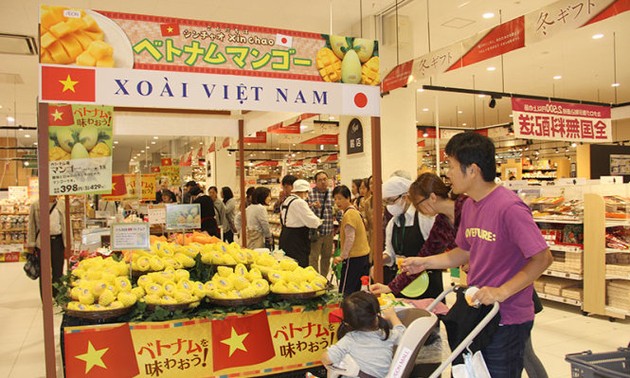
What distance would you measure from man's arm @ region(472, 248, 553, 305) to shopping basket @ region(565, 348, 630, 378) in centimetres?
37

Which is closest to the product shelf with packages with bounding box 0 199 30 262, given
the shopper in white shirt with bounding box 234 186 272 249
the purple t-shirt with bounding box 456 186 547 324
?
the shopper in white shirt with bounding box 234 186 272 249

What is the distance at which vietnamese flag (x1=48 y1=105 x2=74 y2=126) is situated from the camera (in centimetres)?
466

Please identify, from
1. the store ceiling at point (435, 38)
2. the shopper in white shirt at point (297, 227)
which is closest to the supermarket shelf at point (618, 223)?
the store ceiling at point (435, 38)

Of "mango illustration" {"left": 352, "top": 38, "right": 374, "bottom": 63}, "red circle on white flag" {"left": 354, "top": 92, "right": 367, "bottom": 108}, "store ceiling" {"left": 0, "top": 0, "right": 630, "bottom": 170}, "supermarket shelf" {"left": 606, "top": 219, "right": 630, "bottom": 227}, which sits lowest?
"supermarket shelf" {"left": 606, "top": 219, "right": 630, "bottom": 227}

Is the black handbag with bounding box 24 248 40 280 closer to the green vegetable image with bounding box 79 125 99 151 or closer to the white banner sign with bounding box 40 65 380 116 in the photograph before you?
the green vegetable image with bounding box 79 125 99 151

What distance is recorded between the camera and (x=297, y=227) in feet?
21.3

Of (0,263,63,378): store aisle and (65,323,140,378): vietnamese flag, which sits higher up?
(65,323,140,378): vietnamese flag

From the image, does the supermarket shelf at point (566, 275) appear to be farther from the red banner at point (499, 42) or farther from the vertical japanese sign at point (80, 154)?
the vertical japanese sign at point (80, 154)

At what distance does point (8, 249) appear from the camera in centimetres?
1311

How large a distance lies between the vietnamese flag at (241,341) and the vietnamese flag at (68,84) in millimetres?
1521

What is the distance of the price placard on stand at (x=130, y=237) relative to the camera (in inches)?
134

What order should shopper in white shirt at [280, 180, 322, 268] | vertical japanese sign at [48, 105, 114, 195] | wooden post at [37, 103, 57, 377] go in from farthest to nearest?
shopper in white shirt at [280, 180, 322, 268] → vertical japanese sign at [48, 105, 114, 195] → wooden post at [37, 103, 57, 377]

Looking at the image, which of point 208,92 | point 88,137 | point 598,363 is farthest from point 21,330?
point 598,363

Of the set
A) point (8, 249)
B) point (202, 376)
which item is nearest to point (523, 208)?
→ point (202, 376)
